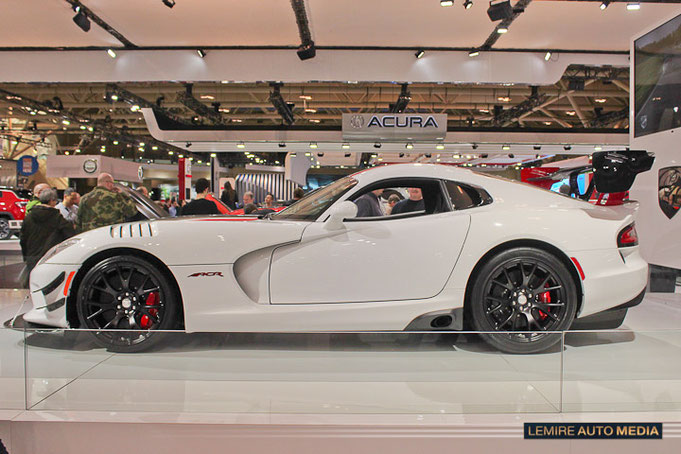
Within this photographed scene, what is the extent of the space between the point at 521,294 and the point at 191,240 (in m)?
1.95

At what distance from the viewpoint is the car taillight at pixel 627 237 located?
9.32 ft

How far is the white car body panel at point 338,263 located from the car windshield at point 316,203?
0.40 feet

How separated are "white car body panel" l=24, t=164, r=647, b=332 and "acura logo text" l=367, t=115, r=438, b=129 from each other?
335 inches

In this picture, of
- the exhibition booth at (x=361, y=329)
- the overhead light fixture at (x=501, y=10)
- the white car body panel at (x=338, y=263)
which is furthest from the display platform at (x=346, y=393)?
the overhead light fixture at (x=501, y=10)

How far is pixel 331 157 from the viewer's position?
53.9 ft

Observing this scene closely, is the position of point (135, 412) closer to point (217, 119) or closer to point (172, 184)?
point (217, 119)

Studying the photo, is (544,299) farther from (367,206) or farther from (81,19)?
(81,19)

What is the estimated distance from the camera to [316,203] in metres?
3.03

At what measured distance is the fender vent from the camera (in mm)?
2736

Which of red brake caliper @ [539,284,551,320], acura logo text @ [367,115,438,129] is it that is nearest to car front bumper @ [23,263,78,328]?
red brake caliper @ [539,284,551,320]

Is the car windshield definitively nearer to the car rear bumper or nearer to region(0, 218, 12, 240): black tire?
the car rear bumper

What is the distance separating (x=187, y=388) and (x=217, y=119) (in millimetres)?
15393

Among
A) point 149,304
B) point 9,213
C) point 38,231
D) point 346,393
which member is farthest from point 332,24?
point 9,213

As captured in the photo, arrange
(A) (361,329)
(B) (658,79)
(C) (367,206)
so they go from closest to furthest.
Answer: (A) (361,329) < (C) (367,206) < (B) (658,79)
